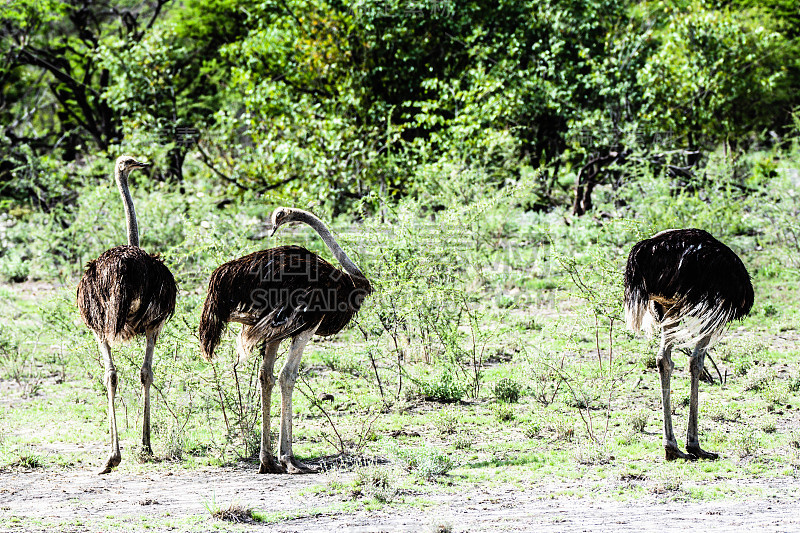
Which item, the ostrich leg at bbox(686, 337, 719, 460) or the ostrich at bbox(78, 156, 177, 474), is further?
the ostrich at bbox(78, 156, 177, 474)

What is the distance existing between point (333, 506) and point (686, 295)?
2544 millimetres

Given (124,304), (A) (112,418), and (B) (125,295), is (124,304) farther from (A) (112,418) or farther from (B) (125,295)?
(A) (112,418)

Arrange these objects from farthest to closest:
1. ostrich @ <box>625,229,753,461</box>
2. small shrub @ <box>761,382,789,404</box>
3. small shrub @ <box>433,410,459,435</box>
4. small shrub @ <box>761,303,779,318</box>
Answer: small shrub @ <box>761,303,779,318</box>, small shrub @ <box>761,382,789,404</box>, small shrub @ <box>433,410,459,435</box>, ostrich @ <box>625,229,753,461</box>

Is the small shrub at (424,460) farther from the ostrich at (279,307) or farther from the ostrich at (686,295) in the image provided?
the ostrich at (686,295)

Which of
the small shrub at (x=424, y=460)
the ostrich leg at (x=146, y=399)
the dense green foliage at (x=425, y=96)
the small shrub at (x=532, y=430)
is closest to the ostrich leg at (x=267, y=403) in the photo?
the small shrub at (x=424, y=460)

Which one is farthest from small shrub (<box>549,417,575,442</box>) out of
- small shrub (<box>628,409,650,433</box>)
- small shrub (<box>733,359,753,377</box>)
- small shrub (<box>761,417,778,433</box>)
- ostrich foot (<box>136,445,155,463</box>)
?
ostrich foot (<box>136,445,155,463</box>)

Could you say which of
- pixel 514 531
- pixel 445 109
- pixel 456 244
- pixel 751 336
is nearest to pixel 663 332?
pixel 514 531

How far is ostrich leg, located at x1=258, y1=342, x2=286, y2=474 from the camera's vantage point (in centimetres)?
591

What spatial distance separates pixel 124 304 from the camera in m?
6.06

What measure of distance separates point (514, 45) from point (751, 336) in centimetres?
683

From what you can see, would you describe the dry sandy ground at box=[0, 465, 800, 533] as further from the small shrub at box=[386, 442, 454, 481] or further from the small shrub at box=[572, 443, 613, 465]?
the small shrub at box=[572, 443, 613, 465]

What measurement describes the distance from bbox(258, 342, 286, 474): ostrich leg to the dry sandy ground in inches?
4.0

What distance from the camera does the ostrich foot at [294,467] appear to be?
5902 mm

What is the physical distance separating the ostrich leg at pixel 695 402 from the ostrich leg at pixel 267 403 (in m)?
2.65
